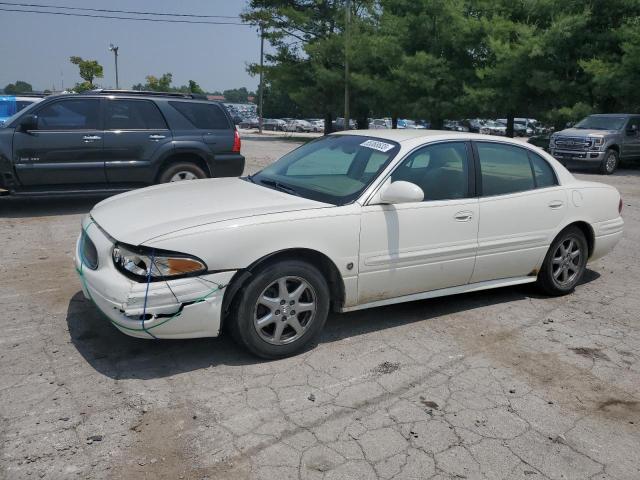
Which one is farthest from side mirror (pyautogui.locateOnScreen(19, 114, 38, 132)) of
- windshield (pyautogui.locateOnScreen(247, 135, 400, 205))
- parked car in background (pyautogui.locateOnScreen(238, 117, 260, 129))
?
parked car in background (pyautogui.locateOnScreen(238, 117, 260, 129))

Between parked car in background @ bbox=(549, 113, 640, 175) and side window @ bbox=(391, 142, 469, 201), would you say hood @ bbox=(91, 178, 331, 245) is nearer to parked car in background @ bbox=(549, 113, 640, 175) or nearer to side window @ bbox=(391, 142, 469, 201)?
side window @ bbox=(391, 142, 469, 201)

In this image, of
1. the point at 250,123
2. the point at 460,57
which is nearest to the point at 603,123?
the point at 460,57

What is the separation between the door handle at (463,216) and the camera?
4.60m

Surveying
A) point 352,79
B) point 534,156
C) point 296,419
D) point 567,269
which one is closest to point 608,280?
point 567,269

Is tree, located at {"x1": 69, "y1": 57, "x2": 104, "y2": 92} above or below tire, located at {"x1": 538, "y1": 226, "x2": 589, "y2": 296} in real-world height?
above

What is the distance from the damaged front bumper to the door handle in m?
1.94

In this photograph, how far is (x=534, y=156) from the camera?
17.5ft

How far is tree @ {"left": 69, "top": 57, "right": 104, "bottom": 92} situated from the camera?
50.4 meters

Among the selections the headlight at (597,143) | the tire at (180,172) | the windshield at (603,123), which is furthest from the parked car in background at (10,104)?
the windshield at (603,123)

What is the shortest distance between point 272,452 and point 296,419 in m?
0.33

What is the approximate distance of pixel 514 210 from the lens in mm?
4957

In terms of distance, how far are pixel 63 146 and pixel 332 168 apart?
5.16 m

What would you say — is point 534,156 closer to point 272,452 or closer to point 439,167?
point 439,167

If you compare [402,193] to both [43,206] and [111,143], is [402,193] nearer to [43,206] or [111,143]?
[111,143]
